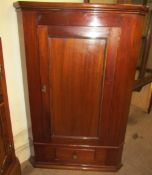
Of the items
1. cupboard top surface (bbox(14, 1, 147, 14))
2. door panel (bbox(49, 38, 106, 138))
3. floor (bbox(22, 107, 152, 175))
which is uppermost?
cupboard top surface (bbox(14, 1, 147, 14))

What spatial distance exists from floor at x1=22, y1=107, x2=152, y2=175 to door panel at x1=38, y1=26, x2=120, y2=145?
34cm

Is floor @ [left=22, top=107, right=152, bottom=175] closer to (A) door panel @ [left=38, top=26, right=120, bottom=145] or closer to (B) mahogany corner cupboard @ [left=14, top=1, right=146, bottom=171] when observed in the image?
(B) mahogany corner cupboard @ [left=14, top=1, right=146, bottom=171]

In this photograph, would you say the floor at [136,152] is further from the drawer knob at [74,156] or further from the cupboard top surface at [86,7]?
the cupboard top surface at [86,7]

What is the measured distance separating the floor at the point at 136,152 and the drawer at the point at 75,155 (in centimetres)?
10

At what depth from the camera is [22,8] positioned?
116cm

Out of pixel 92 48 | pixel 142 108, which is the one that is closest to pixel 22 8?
pixel 92 48

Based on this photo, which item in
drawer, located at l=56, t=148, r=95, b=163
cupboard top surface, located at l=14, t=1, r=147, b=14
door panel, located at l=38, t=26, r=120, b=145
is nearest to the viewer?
cupboard top surface, located at l=14, t=1, r=147, b=14

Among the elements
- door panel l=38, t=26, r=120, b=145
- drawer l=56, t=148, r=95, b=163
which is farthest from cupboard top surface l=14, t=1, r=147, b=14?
drawer l=56, t=148, r=95, b=163

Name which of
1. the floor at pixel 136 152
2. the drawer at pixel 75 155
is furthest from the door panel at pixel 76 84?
the floor at pixel 136 152

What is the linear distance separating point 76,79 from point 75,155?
28.6 inches

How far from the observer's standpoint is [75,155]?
1.66 meters

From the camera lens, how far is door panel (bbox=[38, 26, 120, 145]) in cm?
122

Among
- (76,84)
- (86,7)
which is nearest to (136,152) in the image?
(76,84)

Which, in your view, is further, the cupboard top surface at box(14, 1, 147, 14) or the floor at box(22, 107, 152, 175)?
the floor at box(22, 107, 152, 175)
